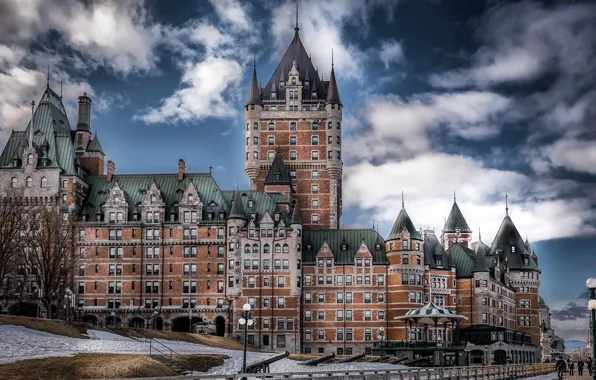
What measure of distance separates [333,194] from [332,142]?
8539 mm

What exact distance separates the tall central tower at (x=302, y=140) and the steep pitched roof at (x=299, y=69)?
0.22 m

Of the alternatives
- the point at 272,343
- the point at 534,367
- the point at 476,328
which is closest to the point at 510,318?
the point at 476,328

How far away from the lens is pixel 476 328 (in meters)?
129

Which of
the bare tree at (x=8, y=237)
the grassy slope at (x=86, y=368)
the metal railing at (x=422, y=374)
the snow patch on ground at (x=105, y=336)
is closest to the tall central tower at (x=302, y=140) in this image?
the bare tree at (x=8, y=237)

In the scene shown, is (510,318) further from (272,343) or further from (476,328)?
(272,343)

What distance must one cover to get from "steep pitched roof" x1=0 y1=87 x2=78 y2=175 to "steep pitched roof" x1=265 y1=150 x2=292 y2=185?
1156 inches

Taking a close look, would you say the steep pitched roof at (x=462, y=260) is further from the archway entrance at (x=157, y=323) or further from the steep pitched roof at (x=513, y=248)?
the archway entrance at (x=157, y=323)

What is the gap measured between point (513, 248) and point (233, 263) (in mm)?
56246

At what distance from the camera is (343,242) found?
127m

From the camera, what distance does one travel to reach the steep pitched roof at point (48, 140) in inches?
4909

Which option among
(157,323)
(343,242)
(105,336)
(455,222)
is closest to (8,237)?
(105,336)

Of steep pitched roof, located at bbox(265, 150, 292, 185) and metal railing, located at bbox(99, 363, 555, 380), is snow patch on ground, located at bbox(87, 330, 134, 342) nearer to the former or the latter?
metal railing, located at bbox(99, 363, 555, 380)

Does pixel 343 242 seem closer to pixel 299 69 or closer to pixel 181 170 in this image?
pixel 181 170

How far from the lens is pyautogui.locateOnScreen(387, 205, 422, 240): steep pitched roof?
125250 mm
